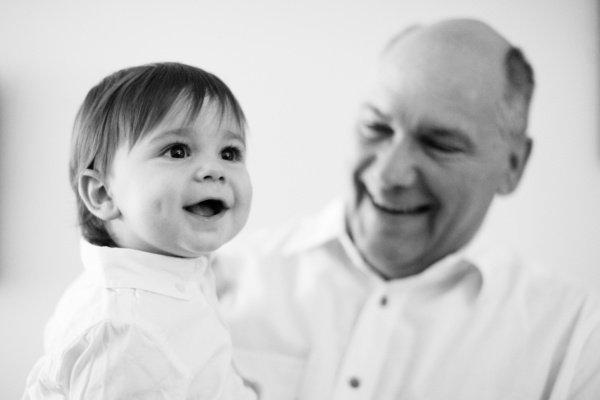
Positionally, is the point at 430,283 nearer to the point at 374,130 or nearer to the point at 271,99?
the point at 374,130

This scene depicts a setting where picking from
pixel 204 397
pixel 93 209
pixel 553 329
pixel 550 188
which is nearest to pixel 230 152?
pixel 93 209

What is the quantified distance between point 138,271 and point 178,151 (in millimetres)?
220

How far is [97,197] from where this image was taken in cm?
A: 100

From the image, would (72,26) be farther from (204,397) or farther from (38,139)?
(204,397)

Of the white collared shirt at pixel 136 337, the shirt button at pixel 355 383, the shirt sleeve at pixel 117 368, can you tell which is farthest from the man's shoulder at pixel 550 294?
the shirt sleeve at pixel 117 368

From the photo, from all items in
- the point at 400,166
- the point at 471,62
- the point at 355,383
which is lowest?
the point at 355,383

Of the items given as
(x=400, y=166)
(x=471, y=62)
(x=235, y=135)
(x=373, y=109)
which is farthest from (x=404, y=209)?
(x=235, y=135)

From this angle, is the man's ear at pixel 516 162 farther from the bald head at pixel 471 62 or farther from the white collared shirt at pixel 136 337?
the white collared shirt at pixel 136 337

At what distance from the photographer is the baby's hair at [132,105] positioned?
94cm

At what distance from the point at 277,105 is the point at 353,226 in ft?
2.04

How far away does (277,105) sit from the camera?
1.83 meters

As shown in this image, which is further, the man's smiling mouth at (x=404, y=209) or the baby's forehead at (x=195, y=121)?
the man's smiling mouth at (x=404, y=209)

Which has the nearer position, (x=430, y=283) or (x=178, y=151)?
(x=178, y=151)

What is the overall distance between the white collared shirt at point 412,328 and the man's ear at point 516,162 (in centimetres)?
16
